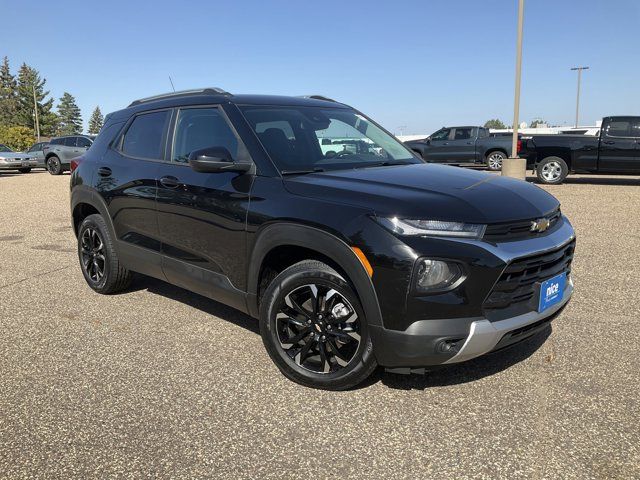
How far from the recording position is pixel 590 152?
14.3 metres

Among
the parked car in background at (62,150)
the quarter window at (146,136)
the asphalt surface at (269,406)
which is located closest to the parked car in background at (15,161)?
the parked car in background at (62,150)

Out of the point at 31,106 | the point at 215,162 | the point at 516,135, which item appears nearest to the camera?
the point at 215,162

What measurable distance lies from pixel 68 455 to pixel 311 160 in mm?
2221

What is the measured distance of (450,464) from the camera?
8.12 ft

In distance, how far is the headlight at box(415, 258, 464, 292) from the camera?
265cm

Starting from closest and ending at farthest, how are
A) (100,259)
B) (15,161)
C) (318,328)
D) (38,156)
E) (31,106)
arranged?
1. (318,328)
2. (100,259)
3. (15,161)
4. (38,156)
5. (31,106)

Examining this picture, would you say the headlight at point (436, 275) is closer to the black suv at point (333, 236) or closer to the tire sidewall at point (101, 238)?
the black suv at point (333, 236)

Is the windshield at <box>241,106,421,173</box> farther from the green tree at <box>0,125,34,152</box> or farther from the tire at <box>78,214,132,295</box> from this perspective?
the green tree at <box>0,125,34,152</box>

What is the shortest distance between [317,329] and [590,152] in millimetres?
13645

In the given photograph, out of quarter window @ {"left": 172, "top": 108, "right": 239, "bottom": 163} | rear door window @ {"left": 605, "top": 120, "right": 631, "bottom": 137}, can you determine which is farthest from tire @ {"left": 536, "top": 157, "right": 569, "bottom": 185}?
quarter window @ {"left": 172, "top": 108, "right": 239, "bottom": 163}

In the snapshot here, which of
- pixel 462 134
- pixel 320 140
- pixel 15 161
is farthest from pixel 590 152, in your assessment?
pixel 15 161

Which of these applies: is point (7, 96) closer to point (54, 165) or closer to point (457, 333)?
point (54, 165)

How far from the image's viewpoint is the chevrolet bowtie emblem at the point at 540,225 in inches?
116

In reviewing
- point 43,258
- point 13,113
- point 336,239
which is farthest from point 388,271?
point 13,113
